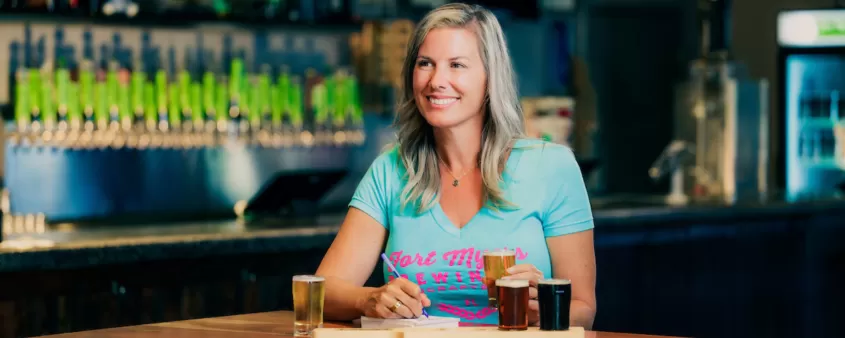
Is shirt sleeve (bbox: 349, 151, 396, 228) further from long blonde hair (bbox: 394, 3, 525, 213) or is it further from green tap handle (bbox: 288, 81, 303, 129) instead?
green tap handle (bbox: 288, 81, 303, 129)

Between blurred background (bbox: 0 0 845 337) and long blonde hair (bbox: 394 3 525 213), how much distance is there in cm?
162

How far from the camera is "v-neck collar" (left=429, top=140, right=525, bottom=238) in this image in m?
2.91

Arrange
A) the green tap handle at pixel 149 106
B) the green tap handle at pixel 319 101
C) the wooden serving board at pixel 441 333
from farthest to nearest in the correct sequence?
the green tap handle at pixel 319 101
the green tap handle at pixel 149 106
the wooden serving board at pixel 441 333

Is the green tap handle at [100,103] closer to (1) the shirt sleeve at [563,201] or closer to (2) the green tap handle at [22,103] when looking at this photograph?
(2) the green tap handle at [22,103]

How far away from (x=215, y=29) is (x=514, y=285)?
484 cm

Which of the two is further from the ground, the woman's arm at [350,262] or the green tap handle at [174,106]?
the green tap handle at [174,106]

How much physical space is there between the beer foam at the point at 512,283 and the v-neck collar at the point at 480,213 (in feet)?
1.62

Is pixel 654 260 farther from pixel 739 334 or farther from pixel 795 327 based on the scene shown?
pixel 795 327

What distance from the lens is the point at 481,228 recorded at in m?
2.90

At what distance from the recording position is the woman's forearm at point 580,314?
2.81 metres

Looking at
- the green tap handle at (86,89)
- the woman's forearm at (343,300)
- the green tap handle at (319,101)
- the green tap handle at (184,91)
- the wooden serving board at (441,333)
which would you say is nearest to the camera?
the wooden serving board at (441,333)

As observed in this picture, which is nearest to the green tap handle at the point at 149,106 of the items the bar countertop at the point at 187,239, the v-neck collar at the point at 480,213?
the bar countertop at the point at 187,239

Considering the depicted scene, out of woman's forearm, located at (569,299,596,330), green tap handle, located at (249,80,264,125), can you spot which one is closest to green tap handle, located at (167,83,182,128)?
green tap handle, located at (249,80,264,125)

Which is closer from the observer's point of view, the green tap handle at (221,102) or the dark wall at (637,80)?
the green tap handle at (221,102)
